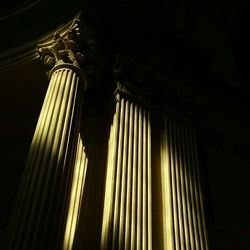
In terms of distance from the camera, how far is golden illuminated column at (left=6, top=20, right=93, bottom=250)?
3.84m

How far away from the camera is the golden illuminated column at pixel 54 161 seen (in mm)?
3844

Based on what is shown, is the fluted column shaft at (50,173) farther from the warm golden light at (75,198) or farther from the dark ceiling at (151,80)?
the dark ceiling at (151,80)

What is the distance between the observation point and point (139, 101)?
6309mm

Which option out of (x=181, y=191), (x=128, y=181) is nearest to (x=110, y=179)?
(x=128, y=181)

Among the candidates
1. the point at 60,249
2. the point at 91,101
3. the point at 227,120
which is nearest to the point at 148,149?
the point at 91,101

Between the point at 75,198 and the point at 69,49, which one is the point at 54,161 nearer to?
the point at 75,198

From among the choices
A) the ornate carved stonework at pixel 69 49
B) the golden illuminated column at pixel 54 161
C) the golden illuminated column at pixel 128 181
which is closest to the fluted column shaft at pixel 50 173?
the golden illuminated column at pixel 54 161

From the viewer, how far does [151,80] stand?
22.7 feet

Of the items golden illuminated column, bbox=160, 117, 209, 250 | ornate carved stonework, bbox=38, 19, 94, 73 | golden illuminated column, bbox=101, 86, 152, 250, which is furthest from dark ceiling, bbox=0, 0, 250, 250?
golden illuminated column, bbox=101, 86, 152, 250

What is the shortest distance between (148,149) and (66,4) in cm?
324

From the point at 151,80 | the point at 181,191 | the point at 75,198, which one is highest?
the point at 151,80

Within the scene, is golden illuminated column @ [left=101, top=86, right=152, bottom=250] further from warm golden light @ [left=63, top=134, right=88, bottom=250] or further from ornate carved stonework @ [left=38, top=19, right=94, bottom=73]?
ornate carved stonework @ [left=38, top=19, right=94, bottom=73]

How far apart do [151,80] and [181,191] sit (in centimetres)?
231

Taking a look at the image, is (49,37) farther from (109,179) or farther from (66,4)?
(109,179)
